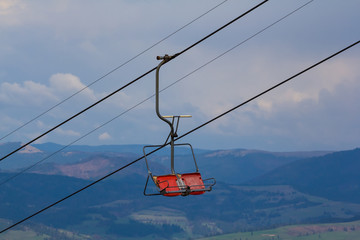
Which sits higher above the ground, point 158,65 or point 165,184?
point 158,65

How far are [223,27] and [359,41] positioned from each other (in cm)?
421

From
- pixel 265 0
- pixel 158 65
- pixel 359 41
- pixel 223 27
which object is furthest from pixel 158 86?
pixel 359 41

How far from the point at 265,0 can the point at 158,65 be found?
12.9 ft

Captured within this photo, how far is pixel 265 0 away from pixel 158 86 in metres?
4.28

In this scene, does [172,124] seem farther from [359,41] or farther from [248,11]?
[359,41]

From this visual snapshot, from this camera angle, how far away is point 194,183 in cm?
1956

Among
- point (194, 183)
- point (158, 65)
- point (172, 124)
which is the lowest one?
point (194, 183)

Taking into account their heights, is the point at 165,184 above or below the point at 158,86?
below

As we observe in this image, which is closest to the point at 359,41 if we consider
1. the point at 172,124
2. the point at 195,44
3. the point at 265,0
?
the point at 265,0

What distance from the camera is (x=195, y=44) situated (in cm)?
1978

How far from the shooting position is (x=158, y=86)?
64.6 ft

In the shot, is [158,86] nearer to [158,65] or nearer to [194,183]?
[158,65]

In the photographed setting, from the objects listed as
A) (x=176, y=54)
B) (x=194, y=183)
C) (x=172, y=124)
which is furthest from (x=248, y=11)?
(x=194, y=183)

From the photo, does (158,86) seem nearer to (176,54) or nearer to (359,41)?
(176,54)
